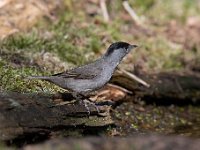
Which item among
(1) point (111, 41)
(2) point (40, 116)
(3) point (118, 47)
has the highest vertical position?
(1) point (111, 41)

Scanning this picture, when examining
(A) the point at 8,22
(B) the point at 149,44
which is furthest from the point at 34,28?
(B) the point at 149,44

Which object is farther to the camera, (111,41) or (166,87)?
(111,41)

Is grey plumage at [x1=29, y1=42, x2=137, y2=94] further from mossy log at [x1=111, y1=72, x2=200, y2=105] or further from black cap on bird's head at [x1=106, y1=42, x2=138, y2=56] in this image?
mossy log at [x1=111, y1=72, x2=200, y2=105]

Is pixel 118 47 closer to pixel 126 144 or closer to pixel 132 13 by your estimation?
pixel 126 144

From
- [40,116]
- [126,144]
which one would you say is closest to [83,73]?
[40,116]

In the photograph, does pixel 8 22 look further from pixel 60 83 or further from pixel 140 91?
pixel 60 83

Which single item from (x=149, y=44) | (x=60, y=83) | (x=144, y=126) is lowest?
(x=144, y=126)

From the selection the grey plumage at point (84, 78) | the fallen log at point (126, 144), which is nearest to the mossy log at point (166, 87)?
the grey plumage at point (84, 78)
